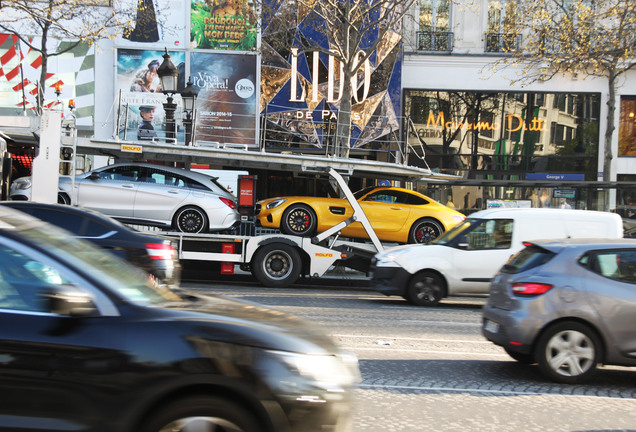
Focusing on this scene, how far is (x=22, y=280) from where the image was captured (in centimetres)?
331

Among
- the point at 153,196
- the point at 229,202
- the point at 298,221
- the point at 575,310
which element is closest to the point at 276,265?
the point at 298,221

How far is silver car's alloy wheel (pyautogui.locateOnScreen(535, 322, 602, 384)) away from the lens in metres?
6.17

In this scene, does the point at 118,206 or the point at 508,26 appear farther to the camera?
the point at 508,26

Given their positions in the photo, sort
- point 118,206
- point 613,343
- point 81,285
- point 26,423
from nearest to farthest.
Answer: point 26,423 < point 81,285 < point 613,343 < point 118,206

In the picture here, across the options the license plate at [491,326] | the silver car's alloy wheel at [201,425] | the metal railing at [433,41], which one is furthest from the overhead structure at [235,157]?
the metal railing at [433,41]

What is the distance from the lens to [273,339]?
3357 mm

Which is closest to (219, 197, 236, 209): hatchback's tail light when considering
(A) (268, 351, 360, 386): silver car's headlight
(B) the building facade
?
(B) the building facade

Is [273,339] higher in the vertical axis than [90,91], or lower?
lower

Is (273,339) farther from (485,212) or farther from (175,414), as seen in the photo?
(485,212)

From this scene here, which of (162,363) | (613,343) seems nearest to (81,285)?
(162,363)

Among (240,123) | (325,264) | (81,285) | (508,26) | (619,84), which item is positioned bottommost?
(325,264)

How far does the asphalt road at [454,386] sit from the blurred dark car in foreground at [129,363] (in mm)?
1676

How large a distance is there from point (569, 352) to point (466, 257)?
5254mm

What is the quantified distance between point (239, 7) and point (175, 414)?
2210cm
